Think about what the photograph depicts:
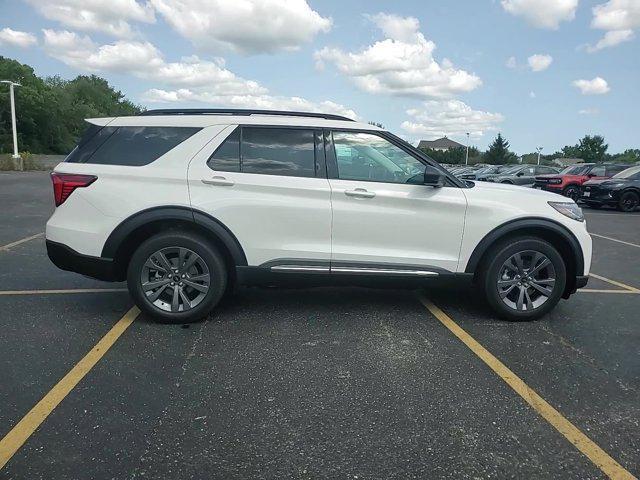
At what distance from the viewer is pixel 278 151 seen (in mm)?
4133

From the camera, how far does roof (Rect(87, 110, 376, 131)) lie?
416cm

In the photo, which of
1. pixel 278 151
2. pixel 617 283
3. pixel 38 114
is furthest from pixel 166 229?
pixel 38 114

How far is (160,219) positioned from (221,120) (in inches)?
39.4

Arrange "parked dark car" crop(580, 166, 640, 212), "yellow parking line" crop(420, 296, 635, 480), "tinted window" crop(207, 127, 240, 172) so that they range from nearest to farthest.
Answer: "yellow parking line" crop(420, 296, 635, 480) < "tinted window" crop(207, 127, 240, 172) < "parked dark car" crop(580, 166, 640, 212)

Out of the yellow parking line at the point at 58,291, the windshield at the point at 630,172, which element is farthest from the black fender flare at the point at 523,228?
the windshield at the point at 630,172

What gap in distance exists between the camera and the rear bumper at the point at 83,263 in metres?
4.02

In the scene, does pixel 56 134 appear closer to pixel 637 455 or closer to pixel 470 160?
pixel 470 160

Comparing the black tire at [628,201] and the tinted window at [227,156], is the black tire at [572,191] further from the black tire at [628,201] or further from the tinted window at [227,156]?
the tinted window at [227,156]

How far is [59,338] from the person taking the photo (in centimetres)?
380

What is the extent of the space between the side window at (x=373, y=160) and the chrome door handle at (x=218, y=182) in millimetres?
921

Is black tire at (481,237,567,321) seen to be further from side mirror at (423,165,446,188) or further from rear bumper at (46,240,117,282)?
rear bumper at (46,240,117,282)

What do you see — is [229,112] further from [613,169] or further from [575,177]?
[613,169]

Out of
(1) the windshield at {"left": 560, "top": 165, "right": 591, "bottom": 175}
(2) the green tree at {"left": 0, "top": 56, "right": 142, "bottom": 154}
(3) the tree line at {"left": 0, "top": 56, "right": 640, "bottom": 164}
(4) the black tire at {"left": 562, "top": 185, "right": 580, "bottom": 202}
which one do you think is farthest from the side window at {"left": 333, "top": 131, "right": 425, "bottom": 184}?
(2) the green tree at {"left": 0, "top": 56, "right": 142, "bottom": 154}

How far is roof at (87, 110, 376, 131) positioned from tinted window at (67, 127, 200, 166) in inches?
2.5
